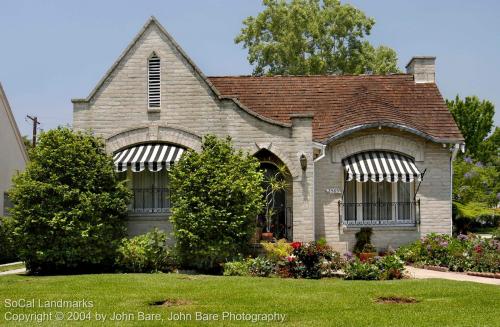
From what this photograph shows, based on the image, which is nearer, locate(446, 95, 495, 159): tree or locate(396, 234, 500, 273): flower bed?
locate(396, 234, 500, 273): flower bed

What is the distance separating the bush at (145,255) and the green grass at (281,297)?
1947 mm

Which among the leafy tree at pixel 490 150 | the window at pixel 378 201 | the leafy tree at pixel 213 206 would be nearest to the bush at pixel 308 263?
the leafy tree at pixel 213 206

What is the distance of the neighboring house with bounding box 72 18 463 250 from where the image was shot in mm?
22062

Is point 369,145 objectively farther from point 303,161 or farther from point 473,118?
point 473,118

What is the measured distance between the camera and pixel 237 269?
19016 mm

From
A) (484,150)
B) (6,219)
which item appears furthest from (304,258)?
(484,150)

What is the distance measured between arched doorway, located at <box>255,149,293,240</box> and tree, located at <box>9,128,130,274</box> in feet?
17.3

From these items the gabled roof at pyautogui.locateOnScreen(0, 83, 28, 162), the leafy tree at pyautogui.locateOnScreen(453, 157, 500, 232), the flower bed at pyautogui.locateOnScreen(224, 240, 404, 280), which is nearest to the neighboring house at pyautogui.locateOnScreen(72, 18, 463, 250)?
the flower bed at pyautogui.locateOnScreen(224, 240, 404, 280)

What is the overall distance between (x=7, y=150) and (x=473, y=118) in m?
30.7

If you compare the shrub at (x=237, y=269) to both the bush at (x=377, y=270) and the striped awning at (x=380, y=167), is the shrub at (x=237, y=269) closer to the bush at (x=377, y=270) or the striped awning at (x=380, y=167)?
the bush at (x=377, y=270)

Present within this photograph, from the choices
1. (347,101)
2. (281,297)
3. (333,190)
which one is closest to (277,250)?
(333,190)

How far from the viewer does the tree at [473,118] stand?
148 feet

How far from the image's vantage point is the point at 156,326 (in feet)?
37.6

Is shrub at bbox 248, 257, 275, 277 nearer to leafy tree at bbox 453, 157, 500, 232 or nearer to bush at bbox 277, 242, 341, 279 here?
bush at bbox 277, 242, 341, 279
